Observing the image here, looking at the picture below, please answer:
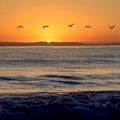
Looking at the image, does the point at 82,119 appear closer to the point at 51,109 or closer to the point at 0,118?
the point at 51,109

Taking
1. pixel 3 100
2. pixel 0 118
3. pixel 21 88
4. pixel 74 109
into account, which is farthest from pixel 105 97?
pixel 21 88

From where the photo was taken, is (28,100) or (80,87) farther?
(80,87)

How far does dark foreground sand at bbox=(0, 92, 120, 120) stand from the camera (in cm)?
1316

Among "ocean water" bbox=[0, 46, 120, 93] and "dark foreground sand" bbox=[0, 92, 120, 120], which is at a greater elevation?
"ocean water" bbox=[0, 46, 120, 93]

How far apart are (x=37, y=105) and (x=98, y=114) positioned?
6.48ft

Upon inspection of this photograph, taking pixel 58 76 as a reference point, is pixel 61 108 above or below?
below

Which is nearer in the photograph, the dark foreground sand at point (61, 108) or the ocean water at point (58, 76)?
the dark foreground sand at point (61, 108)

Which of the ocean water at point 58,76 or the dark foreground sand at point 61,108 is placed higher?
the ocean water at point 58,76

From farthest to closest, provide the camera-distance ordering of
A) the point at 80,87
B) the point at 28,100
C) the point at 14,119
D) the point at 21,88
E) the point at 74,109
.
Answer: the point at 80,87
the point at 21,88
the point at 28,100
the point at 74,109
the point at 14,119

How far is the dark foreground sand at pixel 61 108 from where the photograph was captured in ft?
43.2

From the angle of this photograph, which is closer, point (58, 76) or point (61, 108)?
point (61, 108)

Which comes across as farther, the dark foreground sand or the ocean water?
the ocean water

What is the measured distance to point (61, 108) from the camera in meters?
13.9

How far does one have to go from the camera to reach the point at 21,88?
21.9 meters
